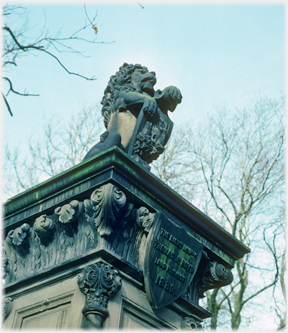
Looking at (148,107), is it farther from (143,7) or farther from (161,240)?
(161,240)

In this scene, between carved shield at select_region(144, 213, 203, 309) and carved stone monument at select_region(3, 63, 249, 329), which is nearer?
carved stone monument at select_region(3, 63, 249, 329)

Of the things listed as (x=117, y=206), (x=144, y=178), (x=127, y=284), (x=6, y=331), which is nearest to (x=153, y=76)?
(x=144, y=178)

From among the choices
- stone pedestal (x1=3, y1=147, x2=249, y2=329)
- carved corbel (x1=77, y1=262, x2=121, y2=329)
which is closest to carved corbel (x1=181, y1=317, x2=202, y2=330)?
stone pedestal (x1=3, y1=147, x2=249, y2=329)

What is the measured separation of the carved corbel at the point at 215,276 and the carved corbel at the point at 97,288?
1.26 metres

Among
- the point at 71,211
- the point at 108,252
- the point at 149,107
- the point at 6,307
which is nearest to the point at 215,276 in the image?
the point at 108,252

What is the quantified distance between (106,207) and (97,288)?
0.65 meters

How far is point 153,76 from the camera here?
5922 mm

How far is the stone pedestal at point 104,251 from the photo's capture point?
414 centimetres

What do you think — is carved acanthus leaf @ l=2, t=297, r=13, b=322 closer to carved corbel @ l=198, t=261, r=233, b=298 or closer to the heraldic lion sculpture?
the heraldic lion sculpture

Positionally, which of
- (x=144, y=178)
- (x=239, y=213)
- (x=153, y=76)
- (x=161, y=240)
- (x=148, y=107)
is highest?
(x=239, y=213)

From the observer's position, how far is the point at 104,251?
413cm

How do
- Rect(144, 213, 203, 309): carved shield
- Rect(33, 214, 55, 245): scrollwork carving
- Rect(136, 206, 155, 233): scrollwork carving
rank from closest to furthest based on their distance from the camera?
Rect(144, 213, 203, 309): carved shield → Rect(136, 206, 155, 233): scrollwork carving → Rect(33, 214, 55, 245): scrollwork carving

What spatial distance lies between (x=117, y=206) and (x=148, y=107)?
62.1 inches

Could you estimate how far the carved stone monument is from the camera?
163 inches
